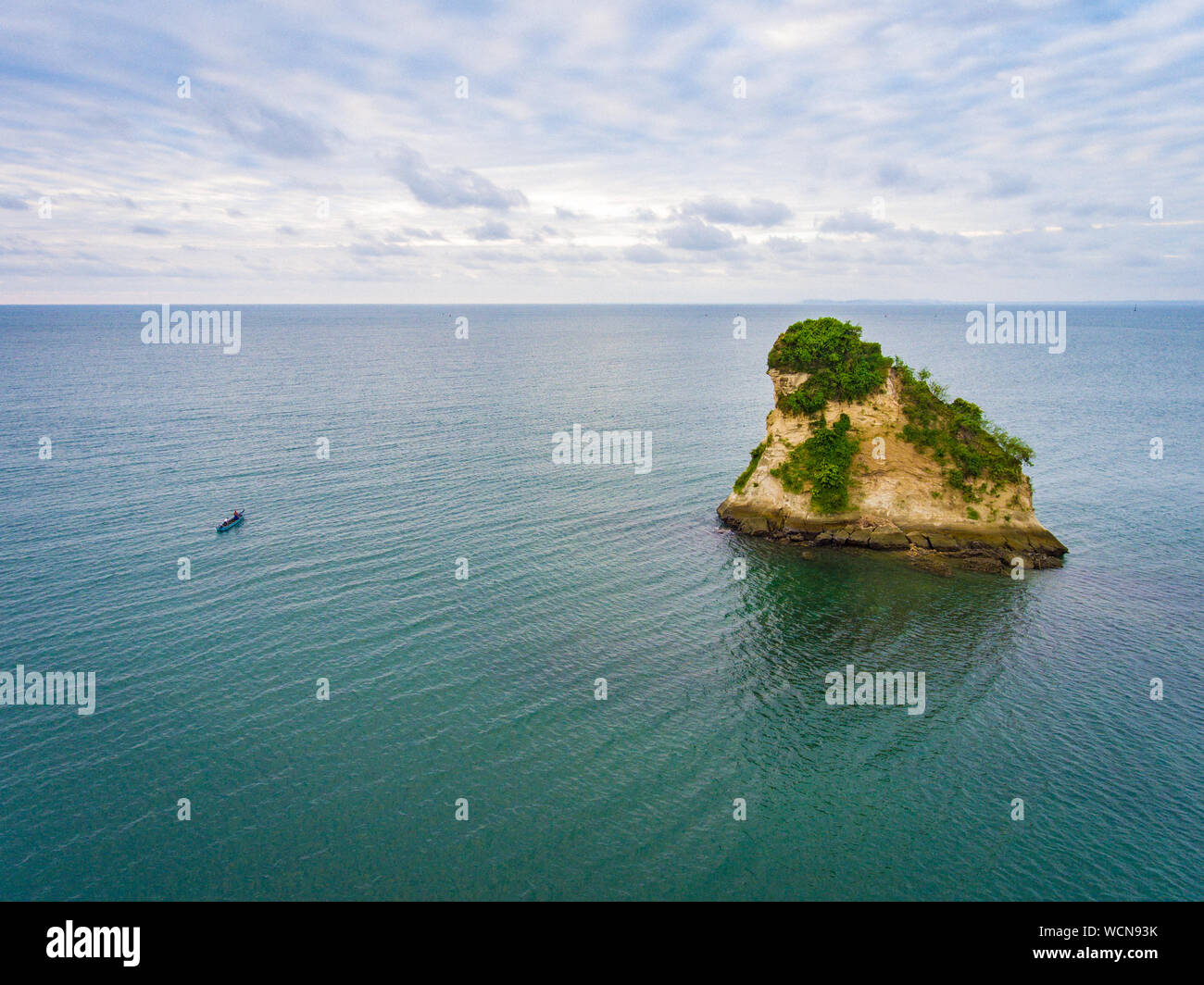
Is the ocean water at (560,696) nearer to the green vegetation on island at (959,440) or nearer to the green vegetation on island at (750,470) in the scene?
the green vegetation on island at (750,470)

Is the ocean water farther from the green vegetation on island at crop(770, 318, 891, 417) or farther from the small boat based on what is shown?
the green vegetation on island at crop(770, 318, 891, 417)

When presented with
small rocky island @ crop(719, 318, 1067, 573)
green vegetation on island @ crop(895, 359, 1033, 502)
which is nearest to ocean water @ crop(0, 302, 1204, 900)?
small rocky island @ crop(719, 318, 1067, 573)

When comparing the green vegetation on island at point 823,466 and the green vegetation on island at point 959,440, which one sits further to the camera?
the green vegetation on island at point 823,466

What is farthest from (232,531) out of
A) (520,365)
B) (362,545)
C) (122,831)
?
(520,365)

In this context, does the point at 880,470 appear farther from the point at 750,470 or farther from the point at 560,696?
the point at 560,696

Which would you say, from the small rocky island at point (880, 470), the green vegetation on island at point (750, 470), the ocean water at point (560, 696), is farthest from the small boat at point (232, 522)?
the green vegetation on island at point (750, 470)
